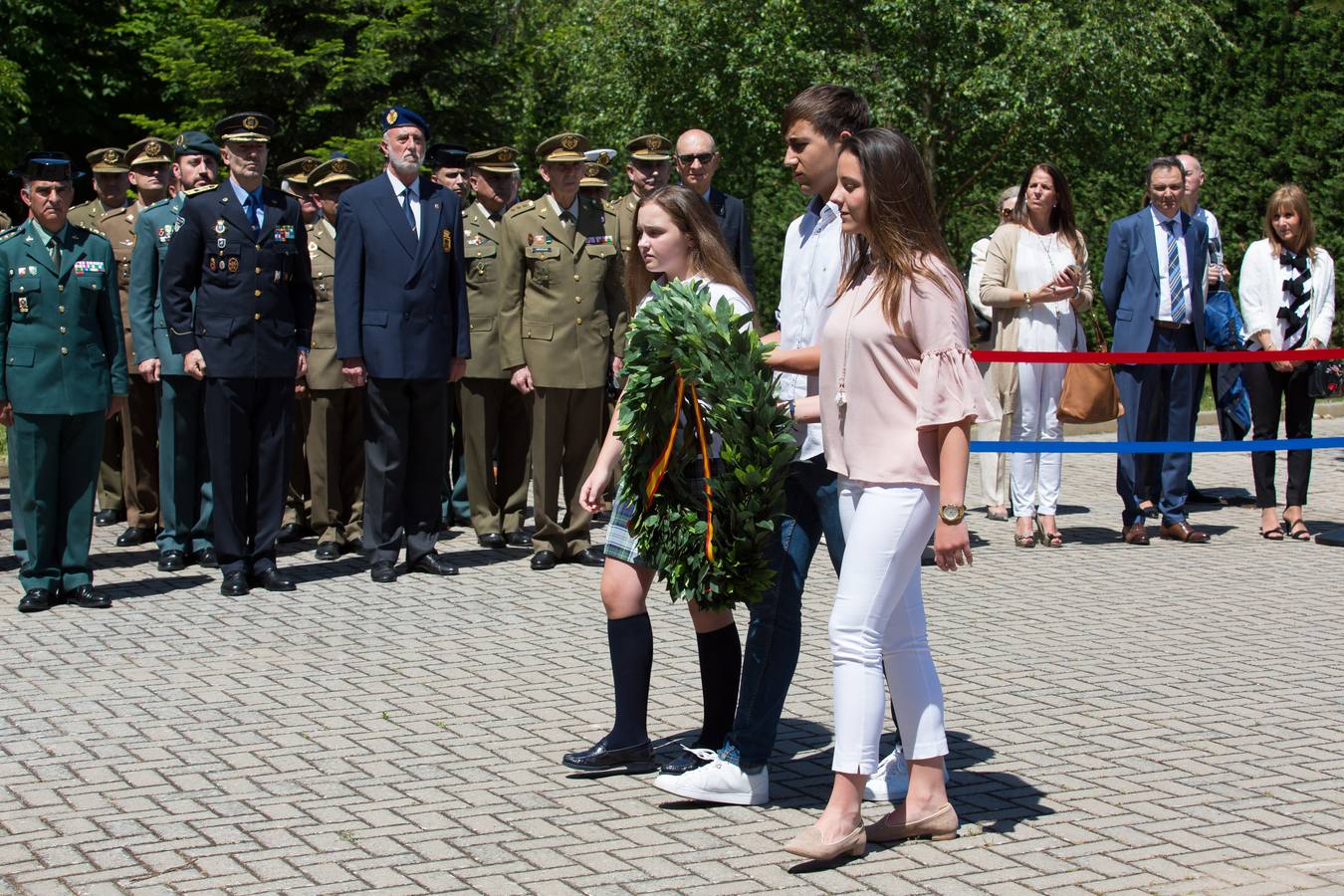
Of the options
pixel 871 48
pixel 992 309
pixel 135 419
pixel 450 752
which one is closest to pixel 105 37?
pixel 871 48

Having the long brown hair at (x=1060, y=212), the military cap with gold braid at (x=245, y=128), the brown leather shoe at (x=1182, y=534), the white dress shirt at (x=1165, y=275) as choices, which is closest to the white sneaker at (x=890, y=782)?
the military cap with gold braid at (x=245, y=128)

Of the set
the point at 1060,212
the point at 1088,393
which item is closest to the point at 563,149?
the point at 1060,212

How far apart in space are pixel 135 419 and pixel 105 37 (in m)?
23.6

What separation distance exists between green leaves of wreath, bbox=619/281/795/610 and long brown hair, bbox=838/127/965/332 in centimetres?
54

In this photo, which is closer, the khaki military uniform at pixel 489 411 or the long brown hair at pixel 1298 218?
the khaki military uniform at pixel 489 411

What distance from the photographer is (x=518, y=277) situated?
33.8 ft

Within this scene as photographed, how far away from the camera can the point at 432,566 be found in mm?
9875

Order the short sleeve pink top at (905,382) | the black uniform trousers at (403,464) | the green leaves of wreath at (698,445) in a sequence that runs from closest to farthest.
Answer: the short sleeve pink top at (905,382)
the green leaves of wreath at (698,445)
the black uniform trousers at (403,464)

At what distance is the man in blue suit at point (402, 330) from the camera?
9680 mm

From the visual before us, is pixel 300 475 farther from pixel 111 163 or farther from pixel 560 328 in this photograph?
pixel 111 163

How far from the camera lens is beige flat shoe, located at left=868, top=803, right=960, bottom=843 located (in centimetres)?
523

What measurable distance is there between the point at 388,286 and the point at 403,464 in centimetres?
99

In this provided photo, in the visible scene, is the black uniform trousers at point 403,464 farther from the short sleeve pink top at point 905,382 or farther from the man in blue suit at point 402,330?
the short sleeve pink top at point 905,382

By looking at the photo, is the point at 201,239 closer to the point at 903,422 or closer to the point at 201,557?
the point at 201,557
